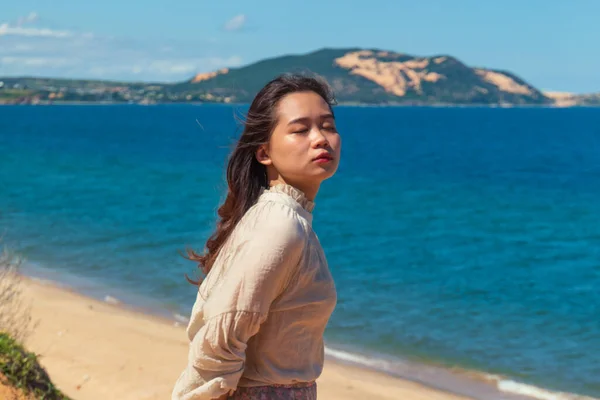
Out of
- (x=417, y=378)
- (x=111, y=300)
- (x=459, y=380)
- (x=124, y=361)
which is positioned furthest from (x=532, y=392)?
(x=111, y=300)

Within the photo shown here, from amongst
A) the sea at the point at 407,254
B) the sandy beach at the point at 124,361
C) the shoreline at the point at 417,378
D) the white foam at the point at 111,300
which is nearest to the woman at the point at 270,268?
the sea at the point at 407,254

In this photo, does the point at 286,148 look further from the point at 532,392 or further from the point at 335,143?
the point at 532,392

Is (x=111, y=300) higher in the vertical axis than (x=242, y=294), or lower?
lower

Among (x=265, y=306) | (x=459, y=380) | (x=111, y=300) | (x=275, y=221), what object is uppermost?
(x=275, y=221)

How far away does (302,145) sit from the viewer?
2367 millimetres

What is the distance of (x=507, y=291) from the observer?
16.5 m

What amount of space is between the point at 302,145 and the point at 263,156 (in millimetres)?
163

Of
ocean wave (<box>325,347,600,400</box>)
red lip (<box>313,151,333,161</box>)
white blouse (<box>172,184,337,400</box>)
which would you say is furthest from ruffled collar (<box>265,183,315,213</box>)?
ocean wave (<box>325,347,600,400</box>)

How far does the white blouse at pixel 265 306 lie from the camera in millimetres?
2162

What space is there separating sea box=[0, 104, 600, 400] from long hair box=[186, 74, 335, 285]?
0.51ft

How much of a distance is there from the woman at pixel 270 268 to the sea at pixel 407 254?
0.80 feet

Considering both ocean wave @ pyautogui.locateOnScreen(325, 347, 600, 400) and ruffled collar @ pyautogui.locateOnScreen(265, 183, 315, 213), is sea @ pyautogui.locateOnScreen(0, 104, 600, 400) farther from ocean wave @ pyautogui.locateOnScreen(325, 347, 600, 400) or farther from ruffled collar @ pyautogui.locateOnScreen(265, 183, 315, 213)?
ruffled collar @ pyautogui.locateOnScreen(265, 183, 315, 213)

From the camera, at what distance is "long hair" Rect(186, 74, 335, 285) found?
246 centimetres

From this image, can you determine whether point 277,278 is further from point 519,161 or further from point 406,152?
point 406,152
